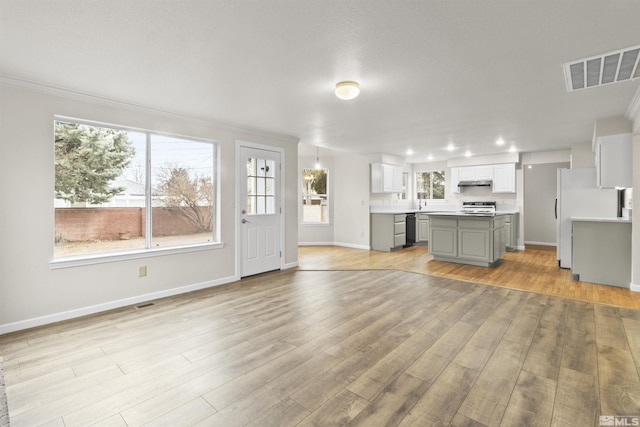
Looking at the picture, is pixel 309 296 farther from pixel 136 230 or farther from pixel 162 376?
pixel 136 230

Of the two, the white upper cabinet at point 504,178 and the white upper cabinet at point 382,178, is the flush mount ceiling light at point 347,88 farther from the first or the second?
the white upper cabinet at point 504,178

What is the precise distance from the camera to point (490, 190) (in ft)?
25.8

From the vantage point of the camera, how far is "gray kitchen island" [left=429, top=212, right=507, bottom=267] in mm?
5379

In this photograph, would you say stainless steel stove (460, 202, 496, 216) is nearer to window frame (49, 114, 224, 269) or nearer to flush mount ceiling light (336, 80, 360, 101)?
flush mount ceiling light (336, 80, 360, 101)

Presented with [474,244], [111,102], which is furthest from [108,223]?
[474,244]

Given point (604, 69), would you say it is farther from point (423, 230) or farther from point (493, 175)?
point (423, 230)

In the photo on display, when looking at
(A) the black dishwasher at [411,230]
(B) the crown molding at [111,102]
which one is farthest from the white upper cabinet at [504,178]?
(B) the crown molding at [111,102]

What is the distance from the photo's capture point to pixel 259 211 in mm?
5109

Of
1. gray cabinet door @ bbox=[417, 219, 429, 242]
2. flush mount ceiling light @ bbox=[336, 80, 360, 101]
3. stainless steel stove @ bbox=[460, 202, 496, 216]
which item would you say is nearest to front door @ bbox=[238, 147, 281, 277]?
flush mount ceiling light @ bbox=[336, 80, 360, 101]

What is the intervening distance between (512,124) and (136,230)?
5493mm

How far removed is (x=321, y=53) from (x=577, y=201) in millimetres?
5118

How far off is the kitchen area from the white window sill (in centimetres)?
432

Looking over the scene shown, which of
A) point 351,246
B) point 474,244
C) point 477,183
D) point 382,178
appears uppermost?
point 382,178

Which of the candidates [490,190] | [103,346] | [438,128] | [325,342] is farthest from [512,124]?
[103,346]
